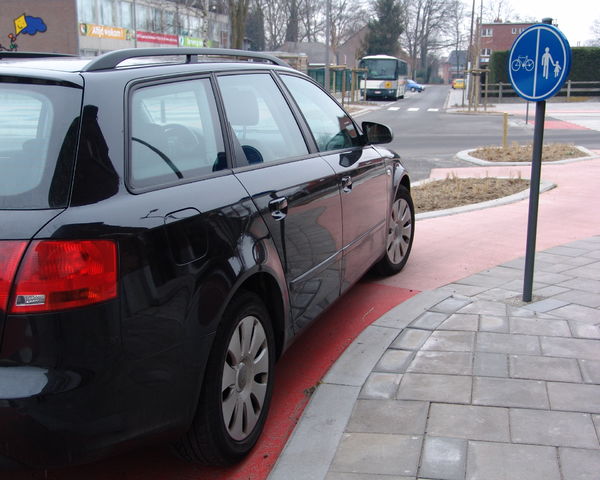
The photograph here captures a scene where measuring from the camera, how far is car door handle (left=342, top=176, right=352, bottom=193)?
13.6 feet

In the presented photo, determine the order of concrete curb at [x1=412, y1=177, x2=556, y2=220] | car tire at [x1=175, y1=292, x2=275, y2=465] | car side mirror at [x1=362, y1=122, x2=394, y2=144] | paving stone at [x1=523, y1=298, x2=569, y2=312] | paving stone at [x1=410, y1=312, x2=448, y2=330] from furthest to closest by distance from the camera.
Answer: concrete curb at [x1=412, y1=177, x2=556, y2=220] < car side mirror at [x1=362, y1=122, x2=394, y2=144] < paving stone at [x1=523, y1=298, x2=569, y2=312] < paving stone at [x1=410, y1=312, x2=448, y2=330] < car tire at [x1=175, y1=292, x2=275, y2=465]

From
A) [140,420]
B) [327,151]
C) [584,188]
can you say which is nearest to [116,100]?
[140,420]

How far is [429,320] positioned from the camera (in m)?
4.58

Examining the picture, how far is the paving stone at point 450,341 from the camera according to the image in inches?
161

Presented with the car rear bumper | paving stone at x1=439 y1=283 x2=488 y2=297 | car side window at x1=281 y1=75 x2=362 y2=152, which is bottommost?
paving stone at x1=439 y1=283 x2=488 y2=297

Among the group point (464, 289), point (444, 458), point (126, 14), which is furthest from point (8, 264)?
point (126, 14)

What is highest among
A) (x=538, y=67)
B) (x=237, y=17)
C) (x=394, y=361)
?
(x=237, y=17)

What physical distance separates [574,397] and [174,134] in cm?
227

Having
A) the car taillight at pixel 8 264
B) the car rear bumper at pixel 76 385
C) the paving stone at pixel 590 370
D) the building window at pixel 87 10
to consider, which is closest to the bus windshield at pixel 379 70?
the building window at pixel 87 10

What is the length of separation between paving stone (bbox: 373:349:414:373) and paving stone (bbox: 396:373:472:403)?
4.2 inches

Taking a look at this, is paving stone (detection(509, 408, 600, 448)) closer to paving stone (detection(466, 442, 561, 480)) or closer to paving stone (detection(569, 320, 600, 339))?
paving stone (detection(466, 442, 561, 480))

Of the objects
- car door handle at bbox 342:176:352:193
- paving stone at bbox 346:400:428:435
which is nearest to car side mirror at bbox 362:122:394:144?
car door handle at bbox 342:176:352:193

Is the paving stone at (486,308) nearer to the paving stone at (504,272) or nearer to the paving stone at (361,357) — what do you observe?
the paving stone at (361,357)

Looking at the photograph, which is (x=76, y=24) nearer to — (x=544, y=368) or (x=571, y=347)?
(x=571, y=347)
